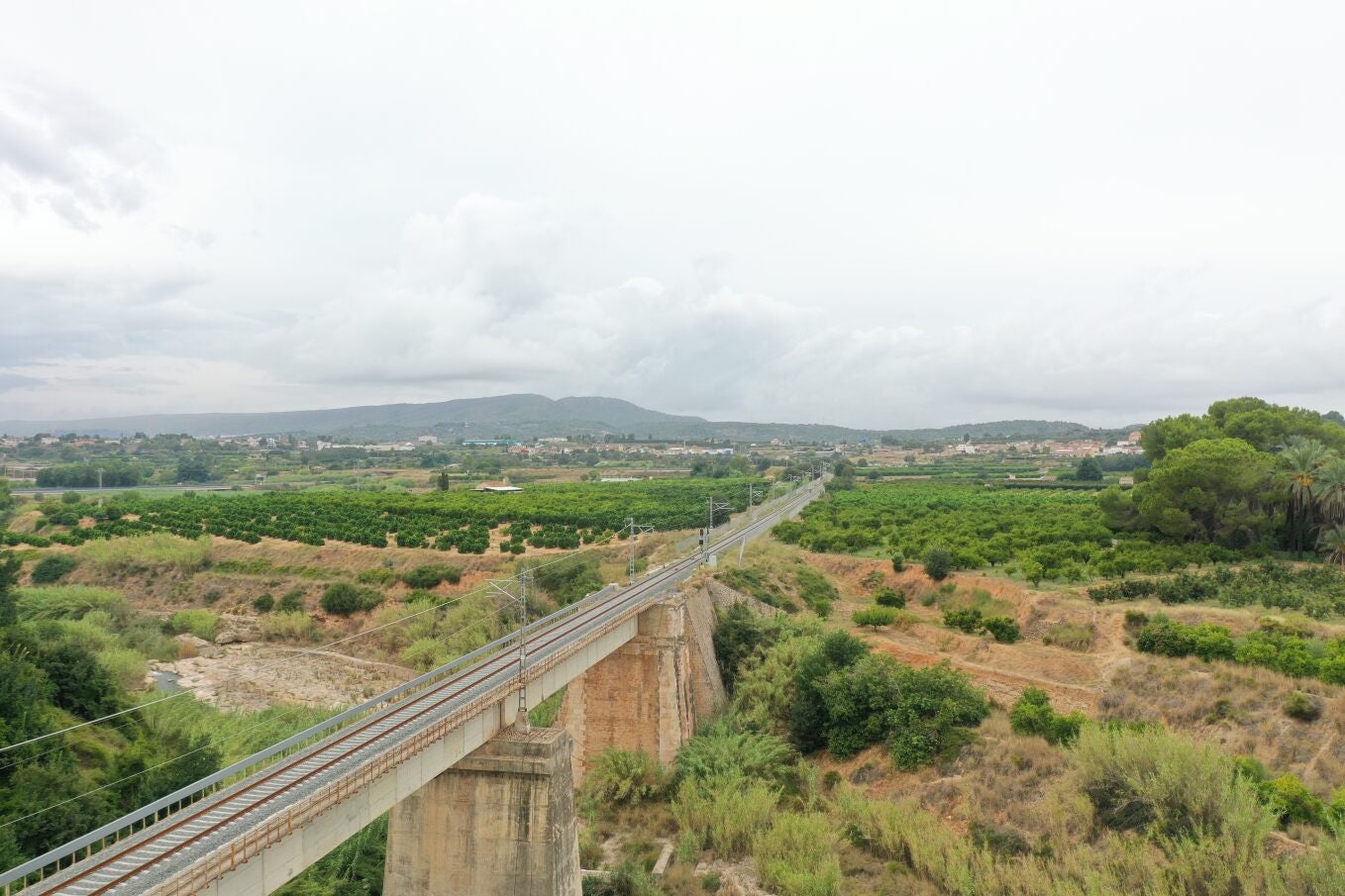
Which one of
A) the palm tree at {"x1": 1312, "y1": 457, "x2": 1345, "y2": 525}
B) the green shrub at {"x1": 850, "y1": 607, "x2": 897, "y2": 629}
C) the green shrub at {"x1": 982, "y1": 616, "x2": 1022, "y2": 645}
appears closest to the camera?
the green shrub at {"x1": 982, "y1": 616, "x2": 1022, "y2": 645}

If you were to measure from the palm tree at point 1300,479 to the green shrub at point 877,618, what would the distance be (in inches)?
855

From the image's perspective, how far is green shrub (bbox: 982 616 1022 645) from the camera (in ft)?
114

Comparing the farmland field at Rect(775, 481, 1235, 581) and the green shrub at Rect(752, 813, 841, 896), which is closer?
the green shrub at Rect(752, 813, 841, 896)

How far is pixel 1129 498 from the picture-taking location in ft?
154

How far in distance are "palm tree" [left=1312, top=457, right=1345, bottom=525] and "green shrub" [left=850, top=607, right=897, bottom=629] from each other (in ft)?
70.7

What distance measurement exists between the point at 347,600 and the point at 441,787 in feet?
125

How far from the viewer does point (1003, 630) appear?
3488cm

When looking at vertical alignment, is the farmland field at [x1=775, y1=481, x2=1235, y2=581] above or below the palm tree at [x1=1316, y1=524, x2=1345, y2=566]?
below

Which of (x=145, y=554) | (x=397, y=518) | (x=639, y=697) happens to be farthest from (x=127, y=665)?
(x=397, y=518)

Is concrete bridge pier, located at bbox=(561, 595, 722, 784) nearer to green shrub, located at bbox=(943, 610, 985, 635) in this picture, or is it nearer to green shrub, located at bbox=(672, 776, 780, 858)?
green shrub, located at bbox=(672, 776, 780, 858)

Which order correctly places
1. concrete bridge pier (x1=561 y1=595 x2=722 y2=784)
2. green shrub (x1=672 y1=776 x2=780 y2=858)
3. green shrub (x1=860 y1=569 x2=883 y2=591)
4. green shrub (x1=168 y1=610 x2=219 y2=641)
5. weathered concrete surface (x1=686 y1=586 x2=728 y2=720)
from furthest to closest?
green shrub (x1=168 y1=610 x2=219 y2=641)
green shrub (x1=860 y1=569 x2=883 y2=591)
weathered concrete surface (x1=686 y1=586 x2=728 y2=720)
concrete bridge pier (x1=561 y1=595 x2=722 y2=784)
green shrub (x1=672 y1=776 x2=780 y2=858)

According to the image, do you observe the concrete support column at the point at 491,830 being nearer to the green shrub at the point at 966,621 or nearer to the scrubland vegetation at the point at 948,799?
the scrubland vegetation at the point at 948,799

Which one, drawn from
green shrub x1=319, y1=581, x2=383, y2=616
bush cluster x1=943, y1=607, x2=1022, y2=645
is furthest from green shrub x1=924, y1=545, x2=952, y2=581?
green shrub x1=319, y1=581, x2=383, y2=616

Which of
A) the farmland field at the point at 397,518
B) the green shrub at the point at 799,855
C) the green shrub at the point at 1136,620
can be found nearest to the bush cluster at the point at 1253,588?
the green shrub at the point at 1136,620
